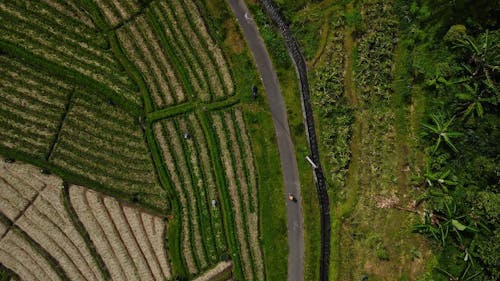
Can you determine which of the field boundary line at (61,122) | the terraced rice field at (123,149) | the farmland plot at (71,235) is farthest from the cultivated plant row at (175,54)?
the farmland plot at (71,235)

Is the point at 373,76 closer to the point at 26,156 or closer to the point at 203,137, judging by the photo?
the point at 203,137

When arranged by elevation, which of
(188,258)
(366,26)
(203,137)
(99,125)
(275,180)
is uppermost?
(366,26)

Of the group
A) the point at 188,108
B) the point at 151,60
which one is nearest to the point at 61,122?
the point at 151,60

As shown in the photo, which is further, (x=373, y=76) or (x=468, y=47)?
(x=373, y=76)

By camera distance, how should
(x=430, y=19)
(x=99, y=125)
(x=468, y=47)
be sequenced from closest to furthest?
(x=468, y=47) < (x=430, y=19) < (x=99, y=125)

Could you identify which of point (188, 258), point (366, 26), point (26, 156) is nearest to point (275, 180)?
point (188, 258)

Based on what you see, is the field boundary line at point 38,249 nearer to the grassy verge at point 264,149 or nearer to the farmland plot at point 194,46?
the grassy verge at point 264,149

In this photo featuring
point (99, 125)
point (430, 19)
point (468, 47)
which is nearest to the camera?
point (468, 47)

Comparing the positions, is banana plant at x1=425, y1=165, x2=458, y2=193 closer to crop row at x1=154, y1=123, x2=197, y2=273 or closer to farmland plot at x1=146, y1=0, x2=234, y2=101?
farmland plot at x1=146, y1=0, x2=234, y2=101
